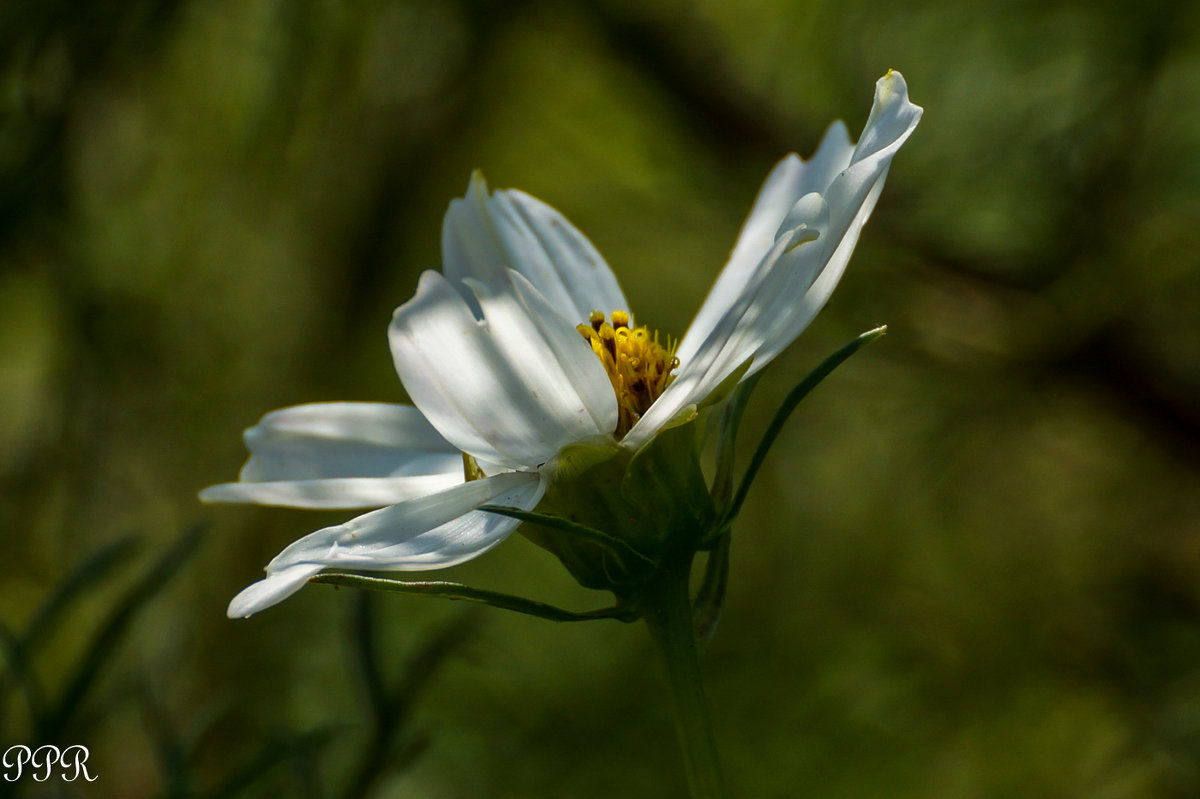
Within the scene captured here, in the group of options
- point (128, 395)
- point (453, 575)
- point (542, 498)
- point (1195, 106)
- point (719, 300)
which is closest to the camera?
point (542, 498)

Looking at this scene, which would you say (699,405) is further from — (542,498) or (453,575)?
(453,575)

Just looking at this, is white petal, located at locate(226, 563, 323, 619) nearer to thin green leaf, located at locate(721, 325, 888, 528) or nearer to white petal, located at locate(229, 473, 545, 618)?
white petal, located at locate(229, 473, 545, 618)

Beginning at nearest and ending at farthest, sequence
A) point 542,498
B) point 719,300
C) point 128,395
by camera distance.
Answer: point 542,498
point 719,300
point 128,395

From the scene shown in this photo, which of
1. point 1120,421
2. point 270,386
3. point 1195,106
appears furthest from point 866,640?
point 270,386

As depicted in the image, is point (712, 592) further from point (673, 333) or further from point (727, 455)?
point (673, 333)

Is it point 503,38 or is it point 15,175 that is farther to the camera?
point 503,38

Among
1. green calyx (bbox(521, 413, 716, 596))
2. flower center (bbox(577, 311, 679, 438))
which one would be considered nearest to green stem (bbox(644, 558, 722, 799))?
green calyx (bbox(521, 413, 716, 596))

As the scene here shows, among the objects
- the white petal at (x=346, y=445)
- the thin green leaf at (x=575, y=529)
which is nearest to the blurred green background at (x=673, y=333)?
the white petal at (x=346, y=445)

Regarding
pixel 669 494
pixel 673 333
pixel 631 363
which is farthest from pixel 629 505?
pixel 673 333
